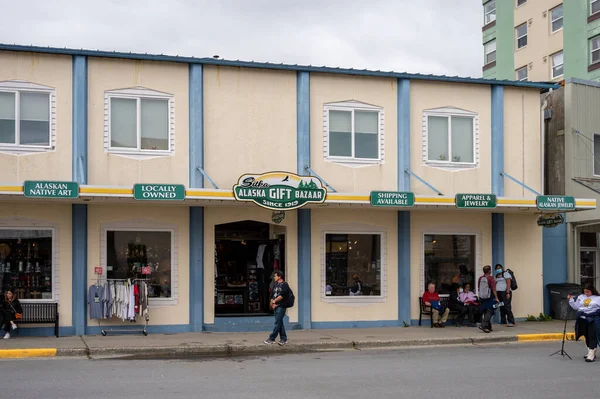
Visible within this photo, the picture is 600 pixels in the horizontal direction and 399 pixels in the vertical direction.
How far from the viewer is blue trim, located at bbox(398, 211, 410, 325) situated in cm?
1992

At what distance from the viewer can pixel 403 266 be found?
19984mm

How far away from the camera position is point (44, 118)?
17.5 meters

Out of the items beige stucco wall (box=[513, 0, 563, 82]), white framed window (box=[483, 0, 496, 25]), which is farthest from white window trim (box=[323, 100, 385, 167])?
white framed window (box=[483, 0, 496, 25])

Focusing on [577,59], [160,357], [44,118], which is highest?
[577,59]

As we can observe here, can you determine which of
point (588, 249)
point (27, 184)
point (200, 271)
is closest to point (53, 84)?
point (27, 184)

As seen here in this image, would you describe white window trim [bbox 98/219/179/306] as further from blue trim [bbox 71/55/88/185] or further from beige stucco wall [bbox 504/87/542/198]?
beige stucco wall [bbox 504/87/542/198]

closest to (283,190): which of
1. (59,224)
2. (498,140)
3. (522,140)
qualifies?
(59,224)

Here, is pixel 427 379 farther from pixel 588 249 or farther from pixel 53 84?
pixel 588 249

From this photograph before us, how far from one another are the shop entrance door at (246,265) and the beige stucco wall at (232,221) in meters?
0.58

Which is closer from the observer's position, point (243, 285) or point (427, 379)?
point (427, 379)

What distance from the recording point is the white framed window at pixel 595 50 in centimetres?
3872

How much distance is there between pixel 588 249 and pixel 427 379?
12.7m

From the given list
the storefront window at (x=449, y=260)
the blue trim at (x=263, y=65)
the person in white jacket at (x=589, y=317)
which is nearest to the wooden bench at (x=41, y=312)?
the blue trim at (x=263, y=65)

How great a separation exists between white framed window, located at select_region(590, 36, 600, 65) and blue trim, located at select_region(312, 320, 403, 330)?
80.8 feet
